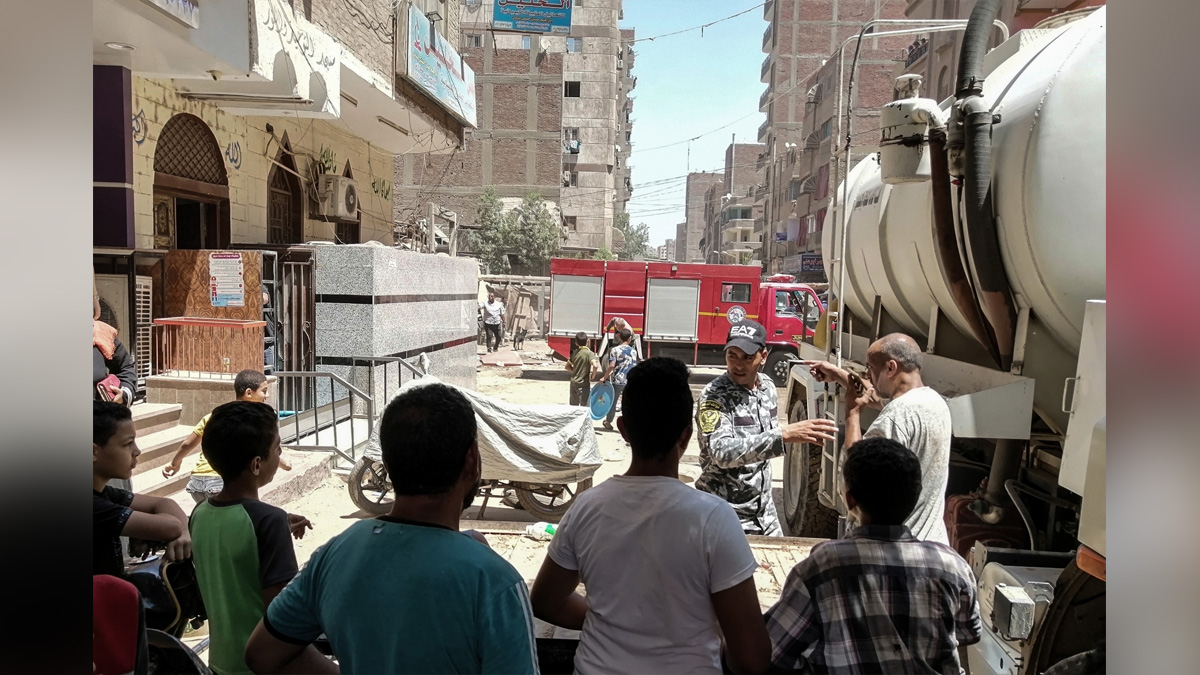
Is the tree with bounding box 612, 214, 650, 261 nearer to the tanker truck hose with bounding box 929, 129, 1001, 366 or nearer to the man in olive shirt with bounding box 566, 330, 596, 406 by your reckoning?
the man in olive shirt with bounding box 566, 330, 596, 406

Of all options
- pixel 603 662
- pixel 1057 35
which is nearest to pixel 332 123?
pixel 1057 35

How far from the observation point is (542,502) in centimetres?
729

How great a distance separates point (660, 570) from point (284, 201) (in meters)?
12.2

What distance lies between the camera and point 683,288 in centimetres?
1933

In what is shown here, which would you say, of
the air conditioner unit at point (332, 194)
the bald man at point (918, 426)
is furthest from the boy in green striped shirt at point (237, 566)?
the air conditioner unit at point (332, 194)

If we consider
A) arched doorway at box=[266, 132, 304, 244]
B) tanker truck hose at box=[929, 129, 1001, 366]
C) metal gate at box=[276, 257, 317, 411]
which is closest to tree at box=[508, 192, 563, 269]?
arched doorway at box=[266, 132, 304, 244]

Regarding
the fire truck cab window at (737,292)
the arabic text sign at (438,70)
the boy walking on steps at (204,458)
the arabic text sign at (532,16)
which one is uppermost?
the arabic text sign at (532,16)

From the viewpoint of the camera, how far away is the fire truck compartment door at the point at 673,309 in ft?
63.3

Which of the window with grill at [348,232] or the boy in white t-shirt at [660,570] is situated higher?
the window with grill at [348,232]

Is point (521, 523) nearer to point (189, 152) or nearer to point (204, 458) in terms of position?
point (204, 458)

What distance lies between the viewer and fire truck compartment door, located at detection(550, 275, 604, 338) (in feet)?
64.8

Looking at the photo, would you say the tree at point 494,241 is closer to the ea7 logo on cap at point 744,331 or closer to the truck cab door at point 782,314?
the truck cab door at point 782,314

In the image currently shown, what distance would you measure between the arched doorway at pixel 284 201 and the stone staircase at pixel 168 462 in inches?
183
